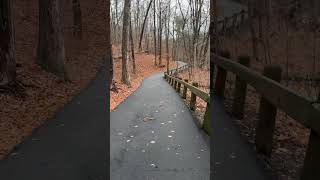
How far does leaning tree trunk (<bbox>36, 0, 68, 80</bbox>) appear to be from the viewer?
1298 centimetres

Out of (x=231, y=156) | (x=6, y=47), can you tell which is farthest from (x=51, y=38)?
(x=231, y=156)

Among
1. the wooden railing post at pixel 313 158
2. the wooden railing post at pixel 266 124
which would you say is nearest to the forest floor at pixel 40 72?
the wooden railing post at pixel 266 124

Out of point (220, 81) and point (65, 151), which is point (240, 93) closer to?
point (220, 81)

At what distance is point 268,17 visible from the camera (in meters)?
7.64

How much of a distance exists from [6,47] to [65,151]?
17.5 feet

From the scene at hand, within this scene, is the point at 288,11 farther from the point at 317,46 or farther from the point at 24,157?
the point at 24,157

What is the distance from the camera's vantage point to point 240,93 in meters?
4.95

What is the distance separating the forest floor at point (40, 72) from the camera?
799 cm

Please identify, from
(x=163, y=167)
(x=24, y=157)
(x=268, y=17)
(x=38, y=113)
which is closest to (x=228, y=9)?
(x=268, y=17)

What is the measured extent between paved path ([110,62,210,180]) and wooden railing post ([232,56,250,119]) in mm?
860

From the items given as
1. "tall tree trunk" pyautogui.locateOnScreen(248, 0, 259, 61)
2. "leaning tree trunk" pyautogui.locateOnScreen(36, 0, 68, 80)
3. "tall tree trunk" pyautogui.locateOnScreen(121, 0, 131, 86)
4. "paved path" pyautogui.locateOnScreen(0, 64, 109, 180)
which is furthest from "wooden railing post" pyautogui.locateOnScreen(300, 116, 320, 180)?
"tall tree trunk" pyautogui.locateOnScreen(121, 0, 131, 86)

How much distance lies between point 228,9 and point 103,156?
3303 millimetres

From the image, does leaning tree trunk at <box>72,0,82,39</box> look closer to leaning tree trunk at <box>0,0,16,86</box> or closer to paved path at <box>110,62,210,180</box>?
leaning tree trunk at <box>0,0,16,86</box>

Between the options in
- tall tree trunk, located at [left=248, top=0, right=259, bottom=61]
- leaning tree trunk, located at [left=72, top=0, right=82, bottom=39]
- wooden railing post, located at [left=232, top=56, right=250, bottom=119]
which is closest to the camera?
wooden railing post, located at [left=232, top=56, right=250, bottom=119]
